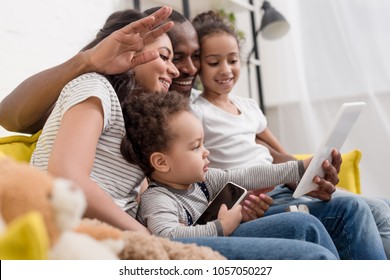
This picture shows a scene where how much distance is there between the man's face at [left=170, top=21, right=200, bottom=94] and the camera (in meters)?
1.35

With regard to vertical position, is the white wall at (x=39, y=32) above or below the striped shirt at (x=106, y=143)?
above

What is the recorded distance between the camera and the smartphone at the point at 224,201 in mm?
992

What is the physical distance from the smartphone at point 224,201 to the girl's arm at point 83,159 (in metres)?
0.19

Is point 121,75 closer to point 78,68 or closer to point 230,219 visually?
point 78,68

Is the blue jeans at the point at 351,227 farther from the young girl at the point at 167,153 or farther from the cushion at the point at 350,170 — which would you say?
the cushion at the point at 350,170

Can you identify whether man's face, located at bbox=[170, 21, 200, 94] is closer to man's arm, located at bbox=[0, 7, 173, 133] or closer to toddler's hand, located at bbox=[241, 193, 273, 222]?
man's arm, located at bbox=[0, 7, 173, 133]

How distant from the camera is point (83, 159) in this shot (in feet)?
2.61

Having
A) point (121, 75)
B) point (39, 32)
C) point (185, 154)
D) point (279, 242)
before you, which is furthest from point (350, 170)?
point (39, 32)

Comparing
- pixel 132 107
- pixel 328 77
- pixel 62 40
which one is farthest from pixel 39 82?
pixel 328 77

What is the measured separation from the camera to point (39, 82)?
1.07 metres

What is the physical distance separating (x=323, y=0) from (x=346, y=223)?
5.80ft

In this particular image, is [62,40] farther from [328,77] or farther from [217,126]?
[328,77]

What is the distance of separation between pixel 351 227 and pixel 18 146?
76cm

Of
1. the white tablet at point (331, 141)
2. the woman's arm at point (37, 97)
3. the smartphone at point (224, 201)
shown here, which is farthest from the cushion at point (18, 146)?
the white tablet at point (331, 141)
